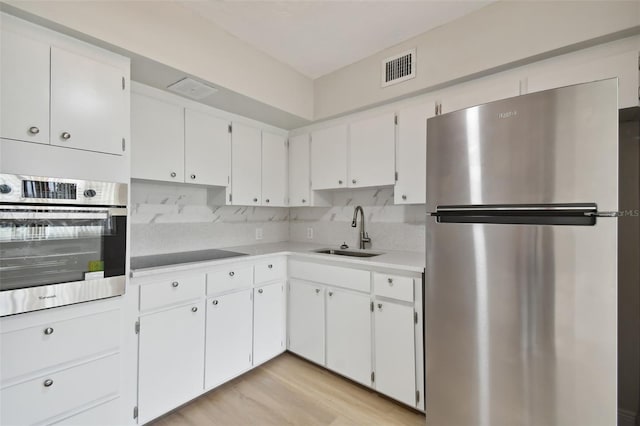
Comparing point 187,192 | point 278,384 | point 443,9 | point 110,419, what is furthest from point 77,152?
point 443,9

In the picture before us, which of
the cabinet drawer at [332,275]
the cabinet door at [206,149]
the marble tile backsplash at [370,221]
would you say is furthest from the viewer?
the marble tile backsplash at [370,221]

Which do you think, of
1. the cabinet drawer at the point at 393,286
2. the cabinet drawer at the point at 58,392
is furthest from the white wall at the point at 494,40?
the cabinet drawer at the point at 58,392

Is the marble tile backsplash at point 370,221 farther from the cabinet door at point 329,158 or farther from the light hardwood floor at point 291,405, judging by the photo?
the light hardwood floor at point 291,405

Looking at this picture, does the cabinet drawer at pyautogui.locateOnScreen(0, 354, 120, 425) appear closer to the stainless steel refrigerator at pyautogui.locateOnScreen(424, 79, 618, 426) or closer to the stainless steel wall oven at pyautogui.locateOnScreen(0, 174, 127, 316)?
the stainless steel wall oven at pyautogui.locateOnScreen(0, 174, 127, 316)

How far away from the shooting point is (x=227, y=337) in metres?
2.12

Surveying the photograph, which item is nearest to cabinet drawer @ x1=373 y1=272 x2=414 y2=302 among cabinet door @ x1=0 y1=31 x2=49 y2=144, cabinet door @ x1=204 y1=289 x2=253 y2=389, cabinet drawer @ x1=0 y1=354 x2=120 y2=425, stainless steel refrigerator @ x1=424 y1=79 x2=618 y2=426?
stainless steel refrigerator @ x1=424 y1=79 x2=618 y2=426

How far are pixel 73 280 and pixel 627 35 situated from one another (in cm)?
307

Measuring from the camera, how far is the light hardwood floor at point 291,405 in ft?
5.99

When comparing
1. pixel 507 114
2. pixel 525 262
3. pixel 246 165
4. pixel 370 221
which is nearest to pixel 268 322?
pixel 370 221

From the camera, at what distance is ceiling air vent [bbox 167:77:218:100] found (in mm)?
1989

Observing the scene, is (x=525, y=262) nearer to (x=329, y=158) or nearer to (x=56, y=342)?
(x=329, y=158)

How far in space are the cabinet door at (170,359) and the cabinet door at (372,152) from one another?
161 cm

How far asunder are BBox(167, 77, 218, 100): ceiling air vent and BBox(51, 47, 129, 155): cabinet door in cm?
42

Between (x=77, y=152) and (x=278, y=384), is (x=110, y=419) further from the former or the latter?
(x=77, y=152)
